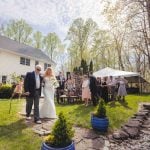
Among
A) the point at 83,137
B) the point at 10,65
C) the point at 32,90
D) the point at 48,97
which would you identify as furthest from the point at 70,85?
the point at 10,65

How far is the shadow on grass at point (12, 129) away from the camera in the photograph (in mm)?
7043

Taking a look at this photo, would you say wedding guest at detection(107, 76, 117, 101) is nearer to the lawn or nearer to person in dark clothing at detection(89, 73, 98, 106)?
person in dark clothing at detection(89, 73, 98, 106)

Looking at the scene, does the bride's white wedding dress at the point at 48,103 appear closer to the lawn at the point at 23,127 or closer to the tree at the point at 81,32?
the lawn at the point at 23,127

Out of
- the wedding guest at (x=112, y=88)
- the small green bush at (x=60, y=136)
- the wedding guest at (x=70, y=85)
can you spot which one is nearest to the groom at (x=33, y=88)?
the small green bush at (x=60, y=136)

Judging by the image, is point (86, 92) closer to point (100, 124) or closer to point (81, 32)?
point (100, 124)

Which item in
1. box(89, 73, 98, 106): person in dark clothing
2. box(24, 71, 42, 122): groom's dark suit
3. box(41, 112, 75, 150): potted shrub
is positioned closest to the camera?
box(41, 112, 75, 150): potted shrub

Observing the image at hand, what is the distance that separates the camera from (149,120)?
1129 cm

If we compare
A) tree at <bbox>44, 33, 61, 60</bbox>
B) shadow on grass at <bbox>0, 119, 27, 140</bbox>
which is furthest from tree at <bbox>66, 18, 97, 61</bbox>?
shadow on grass at <bbox>0, 119, 27, 140</bbox>

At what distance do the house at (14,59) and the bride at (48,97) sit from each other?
55.0 ft

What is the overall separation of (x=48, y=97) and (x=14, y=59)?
18997mm

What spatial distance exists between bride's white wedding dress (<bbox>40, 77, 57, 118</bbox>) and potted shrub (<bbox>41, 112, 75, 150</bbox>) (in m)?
4.09

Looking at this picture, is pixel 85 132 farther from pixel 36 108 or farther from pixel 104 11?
pixel 104 11

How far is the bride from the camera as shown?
9602 mm

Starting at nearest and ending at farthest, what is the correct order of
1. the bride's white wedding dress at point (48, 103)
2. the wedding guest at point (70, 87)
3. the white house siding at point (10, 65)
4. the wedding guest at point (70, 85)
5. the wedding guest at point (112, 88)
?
the bride's white wedding dress at point (48, 103), the wedding guest at point (70, 87), the wedding guest at point (70, 85), the wedding guest at point (112, 88), the white house siding at point (10, 65)
